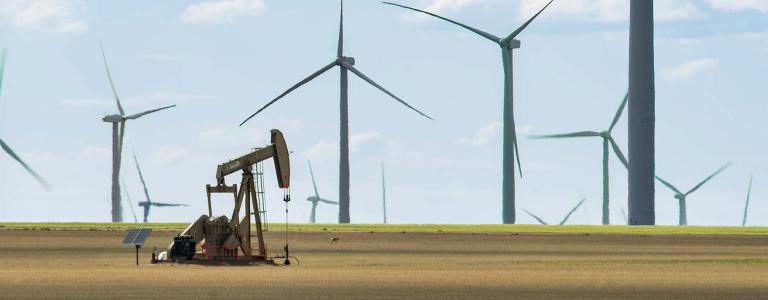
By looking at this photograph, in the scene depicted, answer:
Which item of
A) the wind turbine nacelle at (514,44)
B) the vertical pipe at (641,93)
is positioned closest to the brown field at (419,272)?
the vertical pipe at (641,93)

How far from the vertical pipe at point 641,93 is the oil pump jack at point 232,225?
8038 cm

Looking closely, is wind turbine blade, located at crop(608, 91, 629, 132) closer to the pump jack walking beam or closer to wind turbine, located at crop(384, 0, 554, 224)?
wind turbine, located at crop(384, 0, 554, 224)

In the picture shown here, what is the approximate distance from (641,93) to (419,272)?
91.5 meters

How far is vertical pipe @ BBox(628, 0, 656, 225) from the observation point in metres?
156

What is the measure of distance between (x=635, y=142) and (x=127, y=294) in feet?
363

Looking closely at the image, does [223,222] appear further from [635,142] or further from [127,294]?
[635,142]

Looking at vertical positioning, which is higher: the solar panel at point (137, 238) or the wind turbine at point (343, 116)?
the wind turbine at point (343, 116)

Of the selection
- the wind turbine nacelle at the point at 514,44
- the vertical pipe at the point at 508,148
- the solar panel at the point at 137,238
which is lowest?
the solar panel at the point at 137,238

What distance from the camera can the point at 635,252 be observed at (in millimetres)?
97562

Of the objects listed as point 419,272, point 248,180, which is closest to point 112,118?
point 248,180

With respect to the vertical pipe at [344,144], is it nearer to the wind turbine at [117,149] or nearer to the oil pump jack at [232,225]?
the wind turbine at [117,149]

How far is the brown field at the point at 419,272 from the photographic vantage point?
5369 centimetres

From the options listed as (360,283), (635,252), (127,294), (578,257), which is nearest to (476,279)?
(360,283)

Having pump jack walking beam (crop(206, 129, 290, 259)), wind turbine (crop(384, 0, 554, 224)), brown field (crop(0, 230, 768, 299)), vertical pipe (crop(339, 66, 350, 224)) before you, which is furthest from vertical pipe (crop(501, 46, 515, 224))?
pump jack walking beam (crop(206, 129, 290, 259))
